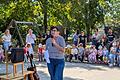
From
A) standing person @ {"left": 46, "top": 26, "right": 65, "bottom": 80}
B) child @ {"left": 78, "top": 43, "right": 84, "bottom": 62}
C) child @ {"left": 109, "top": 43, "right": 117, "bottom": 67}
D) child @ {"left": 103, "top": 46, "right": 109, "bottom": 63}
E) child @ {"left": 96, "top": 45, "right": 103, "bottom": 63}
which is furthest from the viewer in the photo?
child @ {"left": 78, "top": 43, "right": 84, "bottom": 62}

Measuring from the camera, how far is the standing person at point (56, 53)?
25.7 ft

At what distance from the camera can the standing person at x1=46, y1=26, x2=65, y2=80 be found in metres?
7.84

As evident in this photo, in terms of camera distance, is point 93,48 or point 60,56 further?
point 93,48

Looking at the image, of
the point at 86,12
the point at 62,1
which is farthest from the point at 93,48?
the point at 86,12

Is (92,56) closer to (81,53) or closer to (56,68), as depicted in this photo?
(81,53)

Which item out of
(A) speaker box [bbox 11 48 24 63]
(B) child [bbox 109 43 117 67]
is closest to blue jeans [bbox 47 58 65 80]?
(A) speaker box [bbox 11 48 24 63]

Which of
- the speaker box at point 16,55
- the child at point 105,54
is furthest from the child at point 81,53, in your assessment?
the speaker box at point 16,55

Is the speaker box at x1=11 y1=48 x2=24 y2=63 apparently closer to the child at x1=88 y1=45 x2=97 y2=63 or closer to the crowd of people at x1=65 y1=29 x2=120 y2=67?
the crowd of people at x1=65 y1=29 x2=120 y2=67

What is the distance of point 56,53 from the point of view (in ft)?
26.0

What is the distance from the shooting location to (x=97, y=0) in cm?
3875

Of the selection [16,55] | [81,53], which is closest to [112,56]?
[81,53]

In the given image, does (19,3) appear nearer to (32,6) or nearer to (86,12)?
(32,6)

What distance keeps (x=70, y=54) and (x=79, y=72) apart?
12.7 ft

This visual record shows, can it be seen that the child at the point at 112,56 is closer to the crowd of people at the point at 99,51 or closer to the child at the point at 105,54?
the crowd of people at the point at 99,51
